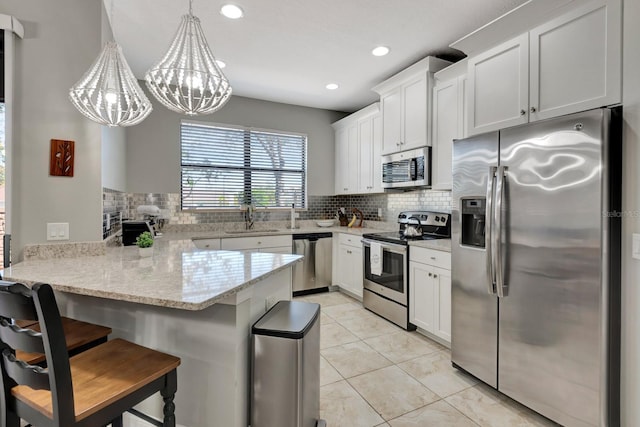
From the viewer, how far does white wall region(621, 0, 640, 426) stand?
60.9 inches

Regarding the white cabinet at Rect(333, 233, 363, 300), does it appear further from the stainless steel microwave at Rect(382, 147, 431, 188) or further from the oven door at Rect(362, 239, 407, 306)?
the stainless steel microwave at Rect(382, 147, 431, 188)

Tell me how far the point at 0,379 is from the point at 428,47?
355cm

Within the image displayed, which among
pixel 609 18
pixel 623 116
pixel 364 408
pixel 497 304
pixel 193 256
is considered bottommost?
pixel 364 408

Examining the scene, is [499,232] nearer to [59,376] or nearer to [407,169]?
[407,169]

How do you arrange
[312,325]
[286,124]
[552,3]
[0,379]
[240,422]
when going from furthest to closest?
1. [286,124]
2. [552,3]
3. [312,325]
4. [240,422]
5. [0,379]

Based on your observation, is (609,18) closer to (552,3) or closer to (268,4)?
(552,3)

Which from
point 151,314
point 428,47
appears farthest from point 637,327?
point 428,47

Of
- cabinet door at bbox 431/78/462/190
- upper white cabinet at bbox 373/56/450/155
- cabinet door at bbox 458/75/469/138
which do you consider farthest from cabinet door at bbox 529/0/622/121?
upper white cabinet at bbox 373/56/450/155

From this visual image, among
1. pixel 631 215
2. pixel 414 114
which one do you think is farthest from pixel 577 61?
pixel 414 114

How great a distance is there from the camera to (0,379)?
1.04 meters

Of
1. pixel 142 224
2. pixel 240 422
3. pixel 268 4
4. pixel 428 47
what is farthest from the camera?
pixel 428 47

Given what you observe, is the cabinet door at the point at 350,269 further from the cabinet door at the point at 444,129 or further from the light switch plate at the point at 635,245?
the light switch plate at the point at 635,245

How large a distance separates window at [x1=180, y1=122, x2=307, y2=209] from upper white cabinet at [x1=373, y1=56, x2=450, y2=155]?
5.17 feet

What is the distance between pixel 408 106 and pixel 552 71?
1.63 meters
